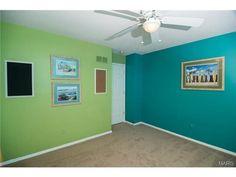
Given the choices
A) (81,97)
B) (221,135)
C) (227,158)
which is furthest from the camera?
(81,97)

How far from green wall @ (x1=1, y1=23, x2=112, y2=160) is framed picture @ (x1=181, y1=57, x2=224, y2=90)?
212 cm

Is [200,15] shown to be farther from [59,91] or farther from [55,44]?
[59,91]

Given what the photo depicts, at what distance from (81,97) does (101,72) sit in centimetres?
80

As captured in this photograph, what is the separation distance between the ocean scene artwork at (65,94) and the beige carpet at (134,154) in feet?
3.15

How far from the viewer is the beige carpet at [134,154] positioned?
1941mm

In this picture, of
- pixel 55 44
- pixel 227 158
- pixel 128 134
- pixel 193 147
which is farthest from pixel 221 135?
pixel 55 44

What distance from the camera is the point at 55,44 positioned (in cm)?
230

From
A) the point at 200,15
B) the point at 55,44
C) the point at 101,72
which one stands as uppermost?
the point at 200,15

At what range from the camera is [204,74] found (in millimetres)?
2494

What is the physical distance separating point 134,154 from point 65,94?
1.81 metres

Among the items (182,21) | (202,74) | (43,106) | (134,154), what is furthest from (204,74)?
(43,106)

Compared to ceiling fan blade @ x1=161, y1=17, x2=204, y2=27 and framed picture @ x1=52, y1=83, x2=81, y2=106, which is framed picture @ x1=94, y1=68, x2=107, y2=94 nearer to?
framed picture @ x1=52, y1=83, x2=81, y2=106

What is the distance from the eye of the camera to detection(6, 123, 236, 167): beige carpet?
1941 millimetres

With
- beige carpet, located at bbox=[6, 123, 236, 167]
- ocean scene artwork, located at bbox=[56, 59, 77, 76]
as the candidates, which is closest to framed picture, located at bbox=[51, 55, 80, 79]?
ocean scene artwork, located at bbox=[56, 59, 77, 76]
